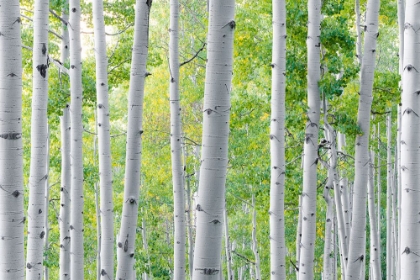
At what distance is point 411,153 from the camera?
14.1 feet

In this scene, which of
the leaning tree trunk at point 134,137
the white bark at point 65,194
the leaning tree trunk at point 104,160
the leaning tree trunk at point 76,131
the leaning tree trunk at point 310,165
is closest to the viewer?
the leaning tree trunk at point 134,137

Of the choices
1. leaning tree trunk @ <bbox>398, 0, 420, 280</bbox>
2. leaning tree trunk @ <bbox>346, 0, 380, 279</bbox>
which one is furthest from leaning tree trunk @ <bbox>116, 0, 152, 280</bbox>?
leaning tree trunk @ <bbox>346, 0, 380, 279</bbox>

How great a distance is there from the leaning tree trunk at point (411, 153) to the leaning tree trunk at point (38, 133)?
9.57 ft

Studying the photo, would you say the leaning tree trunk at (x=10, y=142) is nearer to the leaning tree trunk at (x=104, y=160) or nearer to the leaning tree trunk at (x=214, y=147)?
the leaning tree trunk at (x=214, y=147)

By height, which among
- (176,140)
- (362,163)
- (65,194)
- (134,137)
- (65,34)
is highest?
(65,34)

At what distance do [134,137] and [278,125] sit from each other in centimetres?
215

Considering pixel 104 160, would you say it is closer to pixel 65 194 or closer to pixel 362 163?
pixel 362 163

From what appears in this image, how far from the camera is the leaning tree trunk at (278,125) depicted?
22.9 ft

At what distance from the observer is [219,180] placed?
3.29m

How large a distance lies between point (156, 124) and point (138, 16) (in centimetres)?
1465

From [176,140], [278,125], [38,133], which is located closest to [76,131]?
[176,140]

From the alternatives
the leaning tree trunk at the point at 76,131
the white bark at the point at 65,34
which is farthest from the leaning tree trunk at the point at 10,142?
the white bark at the point at 65,34

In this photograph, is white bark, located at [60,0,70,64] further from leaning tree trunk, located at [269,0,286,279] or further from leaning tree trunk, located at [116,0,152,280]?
leaning tree trunk, located at [116,0,152,280]

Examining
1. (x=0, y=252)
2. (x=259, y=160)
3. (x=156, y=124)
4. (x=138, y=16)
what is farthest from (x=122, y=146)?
(x=0, y=252)
